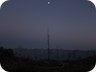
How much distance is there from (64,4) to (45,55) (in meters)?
0.79

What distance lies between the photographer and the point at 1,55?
20.0 ft

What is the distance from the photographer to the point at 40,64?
6059mm

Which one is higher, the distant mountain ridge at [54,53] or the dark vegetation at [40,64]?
the distant mountain ridge at [54,53]

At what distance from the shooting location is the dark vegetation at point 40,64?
605cm

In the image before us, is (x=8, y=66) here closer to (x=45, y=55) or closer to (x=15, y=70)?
(x=15, y=70)

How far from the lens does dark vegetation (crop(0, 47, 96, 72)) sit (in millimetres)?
6047

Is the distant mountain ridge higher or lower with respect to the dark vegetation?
higher

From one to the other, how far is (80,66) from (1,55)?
1.15m

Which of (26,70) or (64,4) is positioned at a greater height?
(64,4)

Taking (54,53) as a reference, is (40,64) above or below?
below

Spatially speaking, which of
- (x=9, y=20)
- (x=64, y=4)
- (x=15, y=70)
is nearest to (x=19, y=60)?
(x=15, y=70)

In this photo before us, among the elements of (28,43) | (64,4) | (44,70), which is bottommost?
(44,70)

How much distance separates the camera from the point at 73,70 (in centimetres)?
606

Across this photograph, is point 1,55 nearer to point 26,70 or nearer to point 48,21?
point 26,70
